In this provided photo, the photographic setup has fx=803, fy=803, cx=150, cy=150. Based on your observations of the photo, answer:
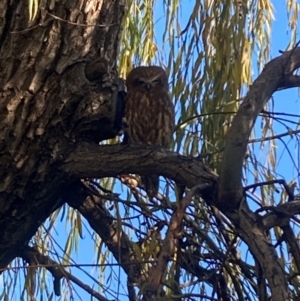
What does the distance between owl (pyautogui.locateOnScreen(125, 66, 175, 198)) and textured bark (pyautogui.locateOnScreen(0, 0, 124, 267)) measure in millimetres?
597

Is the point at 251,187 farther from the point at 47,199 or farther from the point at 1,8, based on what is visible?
the point at 1,8

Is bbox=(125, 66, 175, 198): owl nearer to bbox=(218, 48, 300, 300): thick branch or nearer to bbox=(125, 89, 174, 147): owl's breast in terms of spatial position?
bbox=(125, 89, 174, 147): owl's breast

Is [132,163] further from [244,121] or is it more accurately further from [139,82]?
[139,82]

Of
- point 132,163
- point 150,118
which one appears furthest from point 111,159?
point 150,118

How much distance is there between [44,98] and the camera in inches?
69.2

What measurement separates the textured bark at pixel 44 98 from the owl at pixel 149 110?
597 mm

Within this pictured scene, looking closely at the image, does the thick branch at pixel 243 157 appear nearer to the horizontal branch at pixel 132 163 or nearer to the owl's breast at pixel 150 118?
the horizontal branch at pixel 132 163

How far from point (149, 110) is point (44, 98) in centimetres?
82

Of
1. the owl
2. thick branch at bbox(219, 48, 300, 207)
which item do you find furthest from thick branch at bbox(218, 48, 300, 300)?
the owl

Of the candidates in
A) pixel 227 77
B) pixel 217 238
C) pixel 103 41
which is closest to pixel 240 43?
pixel 227 77

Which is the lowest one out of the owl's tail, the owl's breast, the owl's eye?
the owl's tail

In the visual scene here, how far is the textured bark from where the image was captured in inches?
68.9

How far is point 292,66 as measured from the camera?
5.42 ft

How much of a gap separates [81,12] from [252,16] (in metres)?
0.55
